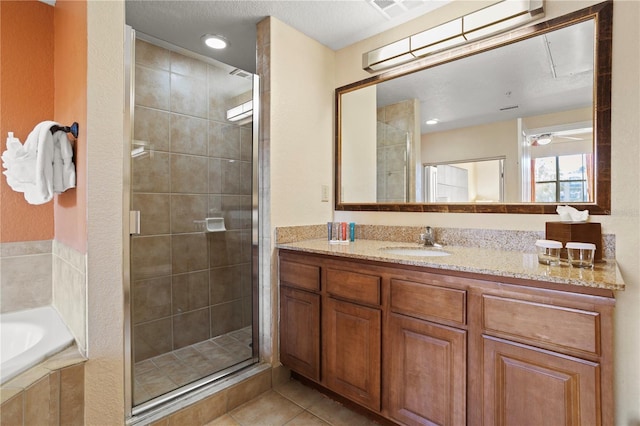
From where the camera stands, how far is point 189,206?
229cm

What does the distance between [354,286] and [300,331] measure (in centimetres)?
52

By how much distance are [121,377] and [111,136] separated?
1.06m

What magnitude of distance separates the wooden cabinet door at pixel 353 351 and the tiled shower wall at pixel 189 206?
0.72 metres

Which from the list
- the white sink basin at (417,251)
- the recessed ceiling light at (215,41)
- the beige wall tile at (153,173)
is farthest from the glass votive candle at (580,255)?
the recessed ceiling light at (215,41)

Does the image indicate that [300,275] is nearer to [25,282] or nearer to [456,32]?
[25,282]

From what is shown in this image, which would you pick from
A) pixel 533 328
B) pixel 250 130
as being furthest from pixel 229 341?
pixel 533 328

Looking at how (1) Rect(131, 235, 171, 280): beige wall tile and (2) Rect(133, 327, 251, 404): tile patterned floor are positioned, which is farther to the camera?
(1) Rect(131, 235, 171, 280): beige wall tile

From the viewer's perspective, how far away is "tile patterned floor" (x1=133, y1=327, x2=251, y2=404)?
5.90 feet

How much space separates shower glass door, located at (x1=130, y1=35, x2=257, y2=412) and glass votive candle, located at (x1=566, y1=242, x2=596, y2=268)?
173 centimetres

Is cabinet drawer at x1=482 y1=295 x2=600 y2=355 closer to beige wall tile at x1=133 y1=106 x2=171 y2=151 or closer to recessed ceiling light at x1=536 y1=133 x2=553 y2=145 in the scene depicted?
recessed ceiling light at x1=536 y1=133 x2=553 y2=145

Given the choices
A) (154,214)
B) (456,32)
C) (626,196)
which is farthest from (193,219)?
(626,196)

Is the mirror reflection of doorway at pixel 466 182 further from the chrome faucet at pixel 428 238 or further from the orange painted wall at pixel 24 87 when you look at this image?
the orange painted wall at pixel 24 87

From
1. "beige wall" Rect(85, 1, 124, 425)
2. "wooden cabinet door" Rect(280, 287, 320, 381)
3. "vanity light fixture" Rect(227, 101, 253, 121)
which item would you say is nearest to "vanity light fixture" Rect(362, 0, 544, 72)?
"vanity light fixture" Rect(227, 101, 253, 121)

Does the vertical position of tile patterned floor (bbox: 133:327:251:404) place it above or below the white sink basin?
below
